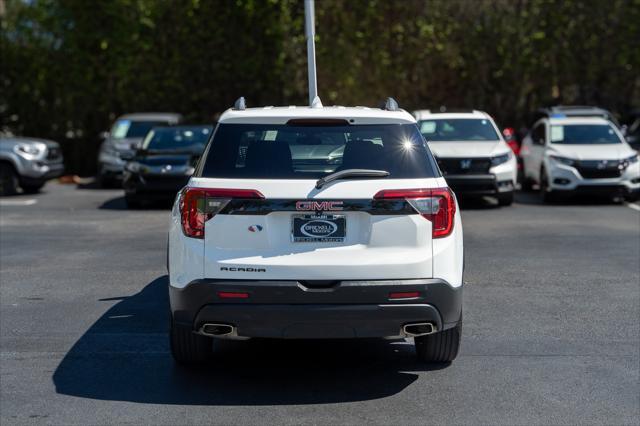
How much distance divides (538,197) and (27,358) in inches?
602

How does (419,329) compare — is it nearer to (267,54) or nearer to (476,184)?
(476,184)

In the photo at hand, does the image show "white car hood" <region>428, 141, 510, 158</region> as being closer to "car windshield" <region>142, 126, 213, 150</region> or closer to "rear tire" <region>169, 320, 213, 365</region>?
"car windshield" <region>142, 126, 213, 150</region>

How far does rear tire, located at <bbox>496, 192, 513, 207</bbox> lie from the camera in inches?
770

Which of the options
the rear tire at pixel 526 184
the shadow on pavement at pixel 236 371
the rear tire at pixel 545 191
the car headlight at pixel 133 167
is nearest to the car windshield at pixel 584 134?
the rear tire at pixel 545 191

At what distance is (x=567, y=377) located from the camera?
7559mm

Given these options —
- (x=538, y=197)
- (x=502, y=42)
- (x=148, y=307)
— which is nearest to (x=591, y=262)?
(x=148, y=307)

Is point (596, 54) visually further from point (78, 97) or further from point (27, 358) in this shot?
point (27, 358)

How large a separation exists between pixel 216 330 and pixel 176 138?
573 inches

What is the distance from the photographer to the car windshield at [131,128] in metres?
25.8

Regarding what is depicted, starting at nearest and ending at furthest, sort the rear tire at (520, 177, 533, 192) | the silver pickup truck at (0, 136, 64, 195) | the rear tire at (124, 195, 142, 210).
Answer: the rear tire at (124, 195, 142, 210) → the rear tire at (520, 177, 533, 192) → the silver pickup truck at (0, 136, 64, 195)

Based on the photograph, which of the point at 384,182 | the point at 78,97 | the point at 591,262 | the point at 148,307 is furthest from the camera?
the point at 78,97

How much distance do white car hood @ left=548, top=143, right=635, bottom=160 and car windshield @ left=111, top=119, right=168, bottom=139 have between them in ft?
30.6

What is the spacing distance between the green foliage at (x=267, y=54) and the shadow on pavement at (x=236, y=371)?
2098 cm

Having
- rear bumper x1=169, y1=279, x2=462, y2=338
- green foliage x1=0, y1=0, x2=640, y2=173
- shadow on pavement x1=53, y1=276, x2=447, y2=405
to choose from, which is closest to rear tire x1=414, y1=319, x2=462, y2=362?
shadow on pavement x1=53, y1=276, x2=447, y2=405
